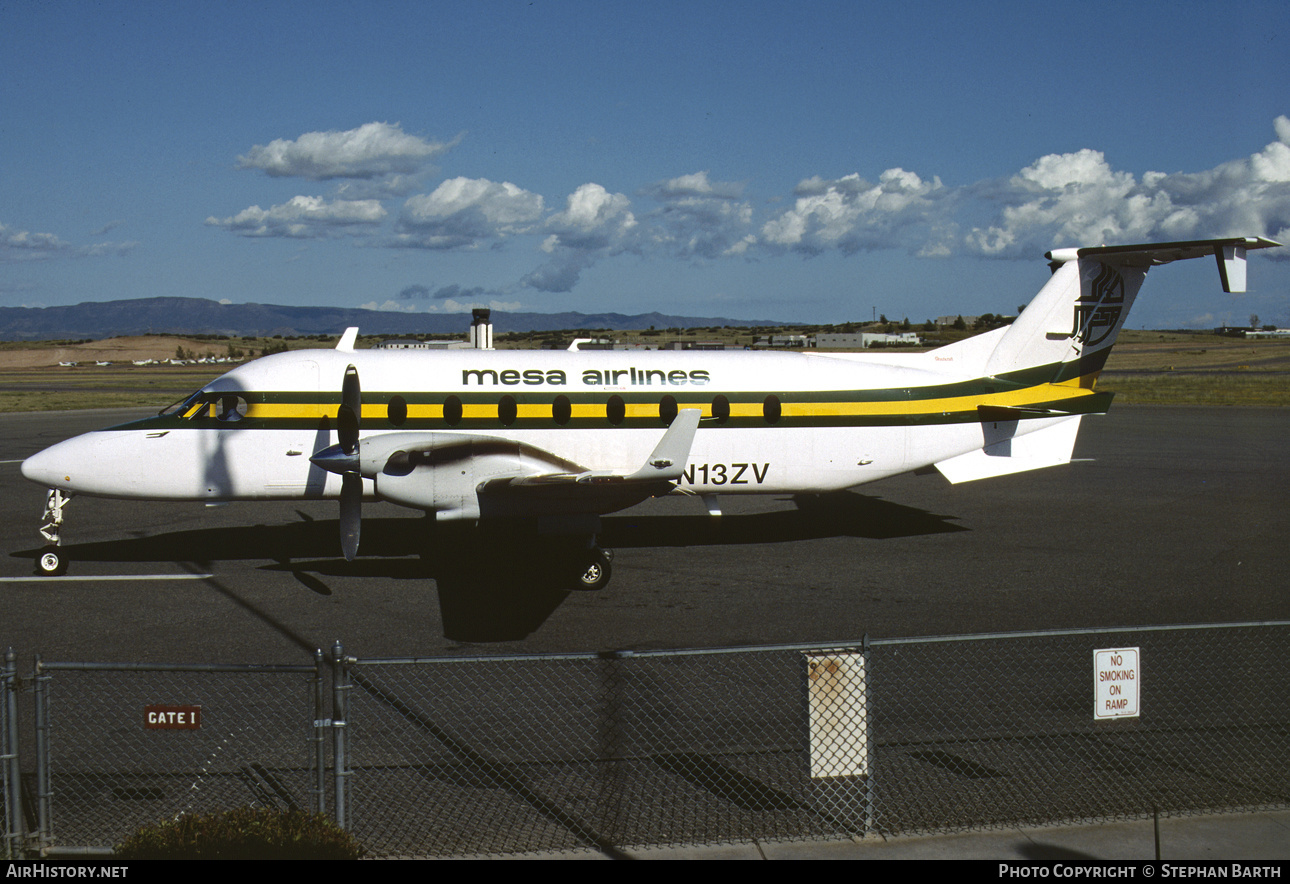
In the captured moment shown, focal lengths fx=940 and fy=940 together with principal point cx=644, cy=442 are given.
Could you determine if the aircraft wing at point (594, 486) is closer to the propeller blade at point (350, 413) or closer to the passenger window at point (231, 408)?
the propeller blade at point (350, 413)

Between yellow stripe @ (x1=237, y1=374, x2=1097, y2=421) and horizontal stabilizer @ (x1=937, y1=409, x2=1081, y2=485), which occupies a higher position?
yellow stripe @ (x1=237, y1=374, x2=1097, y2=421)

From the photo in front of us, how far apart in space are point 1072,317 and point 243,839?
57.5 ft

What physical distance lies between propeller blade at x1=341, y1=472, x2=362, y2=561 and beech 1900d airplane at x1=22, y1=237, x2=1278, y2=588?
0.10 feet

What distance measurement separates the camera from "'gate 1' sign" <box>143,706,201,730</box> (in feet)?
20.4

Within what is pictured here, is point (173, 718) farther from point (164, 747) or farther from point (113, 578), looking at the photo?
point (113, 578)

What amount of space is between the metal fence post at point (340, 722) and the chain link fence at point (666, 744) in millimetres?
16

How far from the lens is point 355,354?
1627cm

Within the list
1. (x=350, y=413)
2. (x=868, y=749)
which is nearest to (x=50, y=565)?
(x=350, y=413)

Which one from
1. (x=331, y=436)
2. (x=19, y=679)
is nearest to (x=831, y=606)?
(x=331, y=436)

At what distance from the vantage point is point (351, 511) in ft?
45.7

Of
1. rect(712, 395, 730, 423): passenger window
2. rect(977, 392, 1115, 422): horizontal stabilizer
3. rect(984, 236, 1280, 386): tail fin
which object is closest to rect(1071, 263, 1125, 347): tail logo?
rect(984, 236, 1280, 386): tail fin

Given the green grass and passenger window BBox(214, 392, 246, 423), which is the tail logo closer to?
passenger window BBox(214, 392, 246, 423)

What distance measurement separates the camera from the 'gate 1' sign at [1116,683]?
7.00 meters

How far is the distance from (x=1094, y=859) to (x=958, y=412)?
40.3 feet
